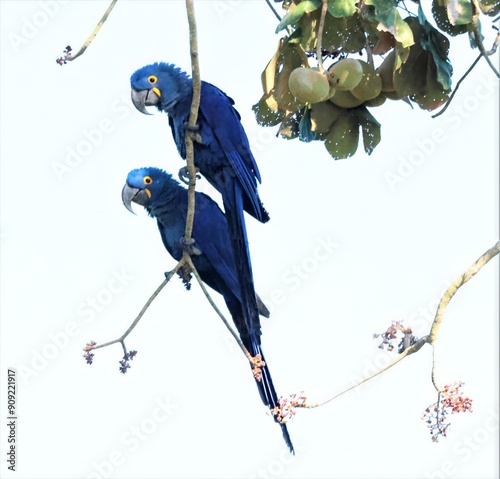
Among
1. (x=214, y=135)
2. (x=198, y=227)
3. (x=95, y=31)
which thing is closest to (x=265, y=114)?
(x=95, y=31)

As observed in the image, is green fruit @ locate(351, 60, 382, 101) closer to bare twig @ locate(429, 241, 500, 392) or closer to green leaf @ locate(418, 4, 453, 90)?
green leaf @ locate(418, 4, 453, 90)

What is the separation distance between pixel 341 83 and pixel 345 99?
27 cm

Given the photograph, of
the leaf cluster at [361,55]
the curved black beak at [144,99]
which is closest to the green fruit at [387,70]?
the leaf cluster at [361,55]

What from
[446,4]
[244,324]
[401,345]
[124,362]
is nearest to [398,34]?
[446,4]

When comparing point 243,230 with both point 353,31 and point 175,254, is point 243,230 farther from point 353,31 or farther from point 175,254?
point 353,31

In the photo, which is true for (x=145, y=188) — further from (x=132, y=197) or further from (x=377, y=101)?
(x=377, y=101)

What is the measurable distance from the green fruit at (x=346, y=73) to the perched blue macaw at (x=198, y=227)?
159 centimetres

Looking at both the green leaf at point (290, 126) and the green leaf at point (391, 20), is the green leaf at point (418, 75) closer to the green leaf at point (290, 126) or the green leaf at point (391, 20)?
the green leaf at point (391, 20)

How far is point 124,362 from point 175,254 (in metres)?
1.82

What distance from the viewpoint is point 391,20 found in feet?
9.18

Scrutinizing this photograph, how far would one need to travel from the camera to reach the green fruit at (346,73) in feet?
9.66

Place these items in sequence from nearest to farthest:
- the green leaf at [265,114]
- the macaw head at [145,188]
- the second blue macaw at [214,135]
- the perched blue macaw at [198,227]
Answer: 1. the green leaf at [265,114]
2. the second blue macaw at [214,135]
3. the perched blue macaw at [198,227]
4. the macaw head at [145,188]

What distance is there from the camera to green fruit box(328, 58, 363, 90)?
294 centimetres

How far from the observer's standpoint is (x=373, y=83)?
307cm
